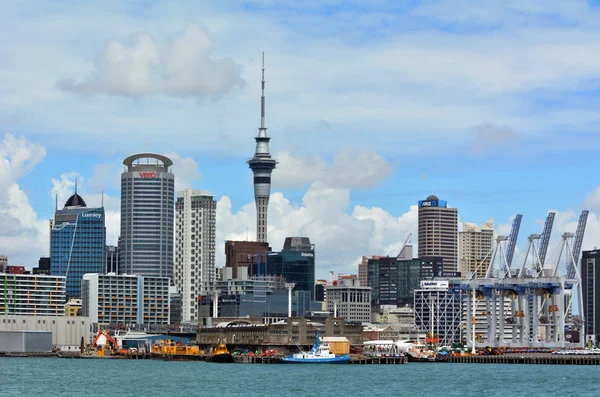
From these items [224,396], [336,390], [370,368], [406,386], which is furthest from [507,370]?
[224,396]

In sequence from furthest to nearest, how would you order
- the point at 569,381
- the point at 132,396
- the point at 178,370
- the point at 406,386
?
1. the point at 178,370
2. the point at 569,381
3. the point at 406,386
4. the point at 132,396

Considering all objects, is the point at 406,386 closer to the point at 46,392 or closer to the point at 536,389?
the point at 536,389

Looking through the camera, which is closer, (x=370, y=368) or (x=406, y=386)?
(x=406, y=386)

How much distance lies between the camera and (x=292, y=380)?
15212 centimetres

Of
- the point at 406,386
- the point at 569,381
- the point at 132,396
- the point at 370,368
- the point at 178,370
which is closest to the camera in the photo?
the point at 132,396

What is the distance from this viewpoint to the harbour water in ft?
432

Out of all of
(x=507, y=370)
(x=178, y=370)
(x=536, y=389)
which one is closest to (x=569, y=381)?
(x=536, y=389)

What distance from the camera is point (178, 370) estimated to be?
584ft

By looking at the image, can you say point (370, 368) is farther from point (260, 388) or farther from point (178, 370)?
point (260, 388)

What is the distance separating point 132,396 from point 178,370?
54533mm

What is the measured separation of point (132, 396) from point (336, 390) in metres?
23.0

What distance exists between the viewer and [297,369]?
181625 millimetres

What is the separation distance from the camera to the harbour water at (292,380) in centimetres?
13162

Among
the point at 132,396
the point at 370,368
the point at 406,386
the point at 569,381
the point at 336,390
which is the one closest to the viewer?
the point at 132,396
